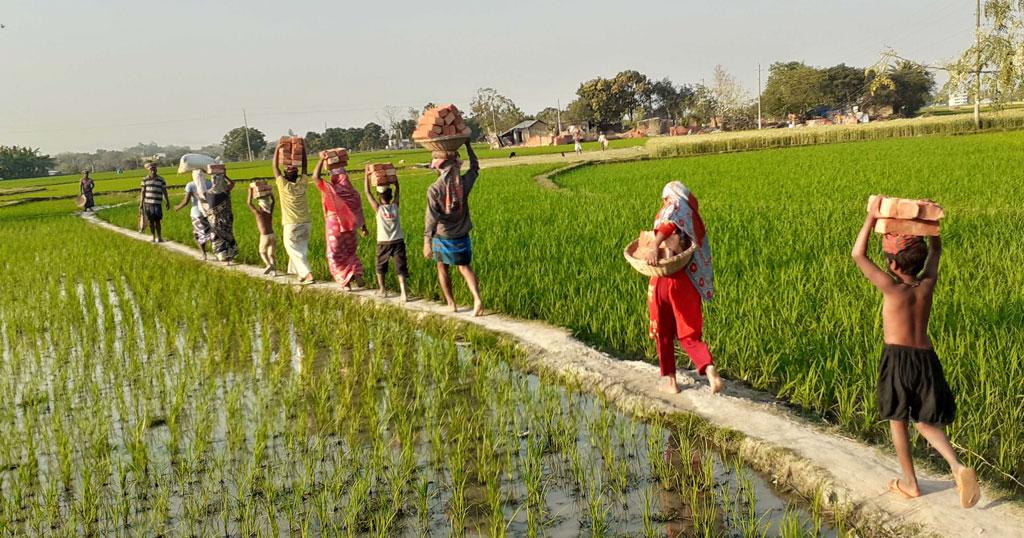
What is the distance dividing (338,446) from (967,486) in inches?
103

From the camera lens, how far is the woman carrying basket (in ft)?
12.6

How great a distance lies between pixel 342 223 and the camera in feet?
24.9

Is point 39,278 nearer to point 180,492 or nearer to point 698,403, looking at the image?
point 180,492

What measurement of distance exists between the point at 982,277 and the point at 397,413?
13.9 feet

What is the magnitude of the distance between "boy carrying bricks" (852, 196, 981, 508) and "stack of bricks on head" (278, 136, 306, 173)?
647cm

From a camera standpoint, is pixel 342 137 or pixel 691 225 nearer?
pixel 691 225

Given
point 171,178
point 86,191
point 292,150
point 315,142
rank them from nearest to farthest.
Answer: point 292,150
point 86,191
point 171,178
point 315,142

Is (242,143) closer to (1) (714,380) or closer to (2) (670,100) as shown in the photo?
(2) (670,100)

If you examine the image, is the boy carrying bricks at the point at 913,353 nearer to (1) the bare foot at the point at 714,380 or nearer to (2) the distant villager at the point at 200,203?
(1) the bare foot at the point at 714,380

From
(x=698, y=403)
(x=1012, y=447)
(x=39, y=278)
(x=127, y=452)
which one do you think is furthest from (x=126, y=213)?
(x=1012, y=447)

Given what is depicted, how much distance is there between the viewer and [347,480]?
3.24m

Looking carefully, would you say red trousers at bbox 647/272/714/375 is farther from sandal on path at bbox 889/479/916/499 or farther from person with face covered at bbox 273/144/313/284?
person with face covered at bbox 273/144/313/284


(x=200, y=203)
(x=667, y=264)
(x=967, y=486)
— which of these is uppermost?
(x=200, y=203)

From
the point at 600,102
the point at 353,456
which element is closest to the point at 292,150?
the point at 353,456
